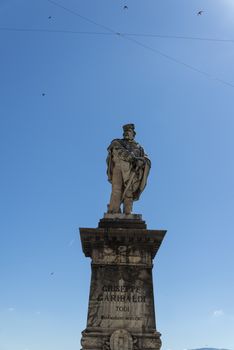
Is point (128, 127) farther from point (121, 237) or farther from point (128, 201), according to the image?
point (121, 237)

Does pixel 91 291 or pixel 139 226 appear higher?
pixel 139 226

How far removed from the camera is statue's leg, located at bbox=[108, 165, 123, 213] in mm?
11750

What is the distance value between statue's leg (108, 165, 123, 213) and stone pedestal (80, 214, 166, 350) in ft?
1.07

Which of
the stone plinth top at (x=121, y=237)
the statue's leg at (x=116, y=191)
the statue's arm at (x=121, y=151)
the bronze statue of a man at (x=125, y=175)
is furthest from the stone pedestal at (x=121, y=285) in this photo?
the statue's arm at (x=121, y=151)

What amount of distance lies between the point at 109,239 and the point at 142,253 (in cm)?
91

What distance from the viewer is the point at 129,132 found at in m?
12.7

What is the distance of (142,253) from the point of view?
11.0 metres

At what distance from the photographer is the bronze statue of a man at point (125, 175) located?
11.9 metres

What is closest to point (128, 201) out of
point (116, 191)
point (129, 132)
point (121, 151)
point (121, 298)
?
point (116, 191)

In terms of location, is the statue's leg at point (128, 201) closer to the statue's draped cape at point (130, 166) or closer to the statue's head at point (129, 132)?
the statue's draped cape at point (130, 166)

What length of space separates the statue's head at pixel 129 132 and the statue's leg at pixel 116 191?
1.11 m

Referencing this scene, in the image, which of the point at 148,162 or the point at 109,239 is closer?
the point at 109,239

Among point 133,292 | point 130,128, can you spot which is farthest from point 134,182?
point 133,292

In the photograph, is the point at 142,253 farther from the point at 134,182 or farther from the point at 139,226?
the point at 134,182
